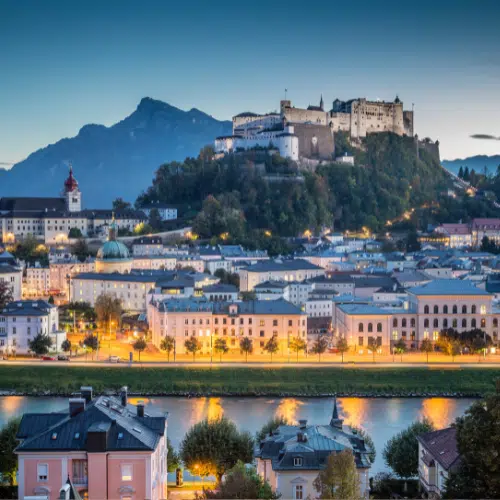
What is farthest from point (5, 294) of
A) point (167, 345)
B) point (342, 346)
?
point (342, 346)

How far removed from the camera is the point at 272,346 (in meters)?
21.8

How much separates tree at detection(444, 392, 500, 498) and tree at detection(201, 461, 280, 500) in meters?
1.76

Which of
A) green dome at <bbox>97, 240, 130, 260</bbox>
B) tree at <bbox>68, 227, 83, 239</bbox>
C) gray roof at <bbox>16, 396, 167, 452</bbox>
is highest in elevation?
tree at <bbox>68, 227, 83, 239</bbox>

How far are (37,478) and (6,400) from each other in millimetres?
9888

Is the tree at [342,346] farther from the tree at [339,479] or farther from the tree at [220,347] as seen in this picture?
the tree at [339,479]

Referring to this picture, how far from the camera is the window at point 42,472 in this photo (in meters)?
8.83

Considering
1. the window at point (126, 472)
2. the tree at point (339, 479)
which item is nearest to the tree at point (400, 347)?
the tree at point (339, 479)

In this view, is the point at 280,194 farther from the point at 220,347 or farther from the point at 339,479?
the point at 339,479

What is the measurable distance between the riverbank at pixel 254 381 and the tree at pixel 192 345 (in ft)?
5.25

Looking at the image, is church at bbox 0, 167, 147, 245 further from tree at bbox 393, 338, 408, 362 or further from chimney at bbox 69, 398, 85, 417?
chimney at bbox 69, 398, 85, 417

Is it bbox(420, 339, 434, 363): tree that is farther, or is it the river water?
bbox(420, 339, 434, 363): tree

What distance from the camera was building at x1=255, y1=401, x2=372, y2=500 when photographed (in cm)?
945

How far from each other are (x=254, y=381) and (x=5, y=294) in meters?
11.3

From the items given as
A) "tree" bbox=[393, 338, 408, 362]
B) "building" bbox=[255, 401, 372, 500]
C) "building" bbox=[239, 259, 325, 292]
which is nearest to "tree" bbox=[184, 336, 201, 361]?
"tree" bbox=[393, 338, 408, 362]
